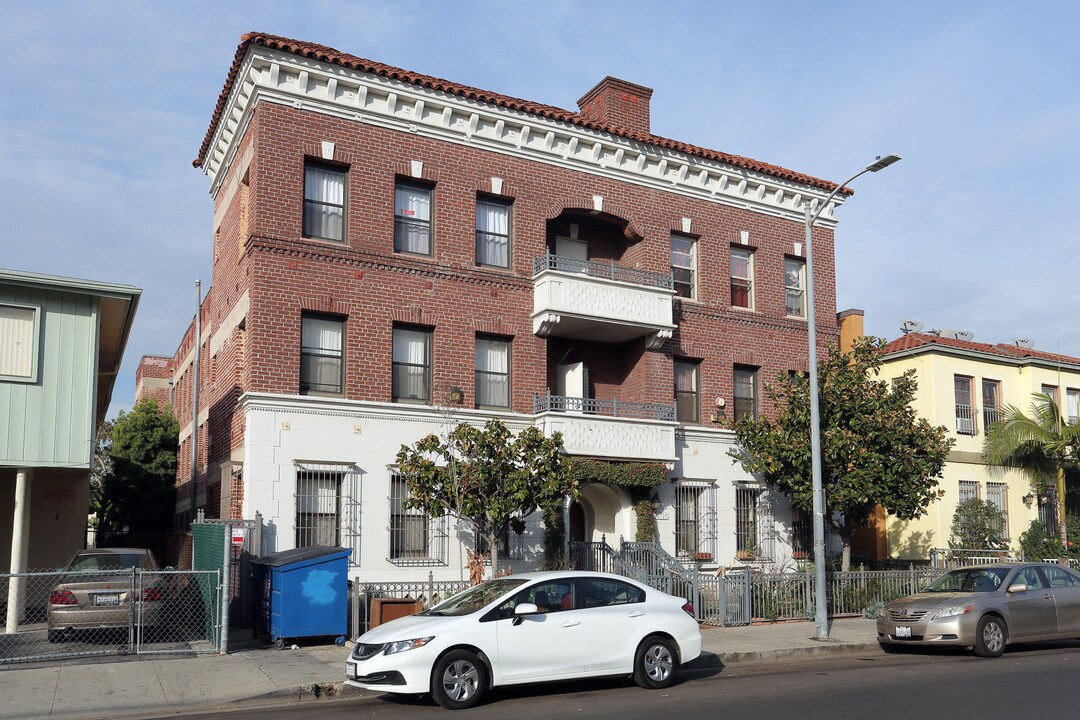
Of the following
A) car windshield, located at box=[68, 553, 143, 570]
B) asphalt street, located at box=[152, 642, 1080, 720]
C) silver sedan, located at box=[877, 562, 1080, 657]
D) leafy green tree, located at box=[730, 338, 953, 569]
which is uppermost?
leafy green tree, located at box=[730, 338, 953, 569]

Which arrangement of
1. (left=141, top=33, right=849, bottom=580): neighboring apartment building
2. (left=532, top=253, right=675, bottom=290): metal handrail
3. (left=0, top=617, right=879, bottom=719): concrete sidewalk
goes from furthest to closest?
(left=532, top=253, right=675, bottom=290): metal handrail → (left=141, top=33, right=849, bottom=580): neighboring apartment building → (left=0, top=617, right=879, bottom=719): concrete sidewalk

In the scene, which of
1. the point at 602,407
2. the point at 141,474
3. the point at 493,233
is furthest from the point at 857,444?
the point at 141,474

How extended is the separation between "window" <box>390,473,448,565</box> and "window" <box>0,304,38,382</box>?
6.85 m

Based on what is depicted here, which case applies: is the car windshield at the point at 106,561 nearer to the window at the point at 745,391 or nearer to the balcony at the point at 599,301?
the balcony at the point at 599,301

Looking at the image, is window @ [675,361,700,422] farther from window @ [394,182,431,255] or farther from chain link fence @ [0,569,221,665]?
chain link fence @ [0,569,221,665]

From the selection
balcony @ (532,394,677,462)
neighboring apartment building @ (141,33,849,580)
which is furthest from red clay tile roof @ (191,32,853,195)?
balcony @ (532,394,677,462)

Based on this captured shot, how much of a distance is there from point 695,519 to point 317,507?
9.20 metres

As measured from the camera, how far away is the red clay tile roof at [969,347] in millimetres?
29031

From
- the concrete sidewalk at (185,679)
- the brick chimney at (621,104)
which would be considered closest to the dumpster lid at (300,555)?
the concrete sidewalk at (185,679)

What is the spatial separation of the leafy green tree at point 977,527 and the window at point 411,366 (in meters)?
15.6

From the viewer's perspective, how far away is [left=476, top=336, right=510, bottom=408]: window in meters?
21.8

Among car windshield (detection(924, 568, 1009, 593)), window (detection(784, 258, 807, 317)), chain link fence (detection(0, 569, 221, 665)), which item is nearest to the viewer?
chain link fence (detection(0, 569, 221, 665))

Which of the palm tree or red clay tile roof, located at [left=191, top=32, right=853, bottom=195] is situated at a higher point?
red clay tile roof, located at [left=191, top=32, right=853, bottom=195]

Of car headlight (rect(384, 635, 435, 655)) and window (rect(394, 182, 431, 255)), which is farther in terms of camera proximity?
window (rect(394, 182, 431, 255))
